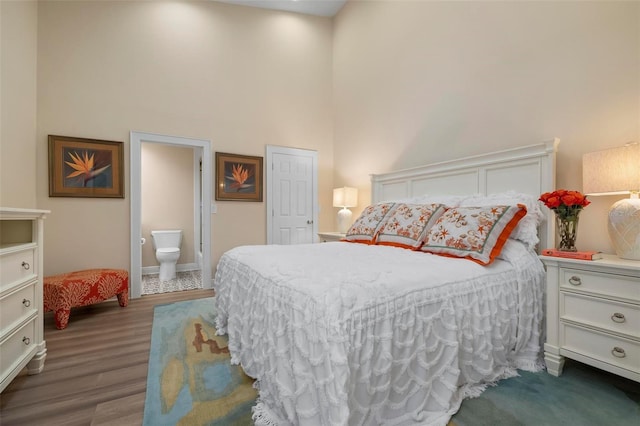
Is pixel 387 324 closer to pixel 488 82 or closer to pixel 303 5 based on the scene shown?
pixel 488 82

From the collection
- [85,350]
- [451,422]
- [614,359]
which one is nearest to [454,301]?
[451,422]

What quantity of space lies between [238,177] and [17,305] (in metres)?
2.79

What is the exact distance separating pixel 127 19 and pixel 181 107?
112 cm

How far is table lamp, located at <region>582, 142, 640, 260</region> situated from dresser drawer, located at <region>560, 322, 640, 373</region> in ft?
1.55

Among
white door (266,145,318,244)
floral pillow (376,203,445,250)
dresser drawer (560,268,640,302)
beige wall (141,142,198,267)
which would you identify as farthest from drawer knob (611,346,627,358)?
beige wall (141,142,198,267)

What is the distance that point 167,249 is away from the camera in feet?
15.5

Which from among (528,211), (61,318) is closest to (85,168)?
(61,318)

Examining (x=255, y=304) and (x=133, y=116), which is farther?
(x=133, y=116)

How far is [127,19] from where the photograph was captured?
11.9 feet

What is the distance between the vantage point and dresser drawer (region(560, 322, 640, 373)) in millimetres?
1520

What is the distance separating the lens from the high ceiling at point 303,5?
14.1 feet

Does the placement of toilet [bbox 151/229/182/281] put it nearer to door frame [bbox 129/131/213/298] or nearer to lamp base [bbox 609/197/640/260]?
door frame [bbox 129/131/213/298]

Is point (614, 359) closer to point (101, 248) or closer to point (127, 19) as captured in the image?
point (101, 248)

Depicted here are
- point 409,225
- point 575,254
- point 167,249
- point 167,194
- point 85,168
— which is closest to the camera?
point 575,254
